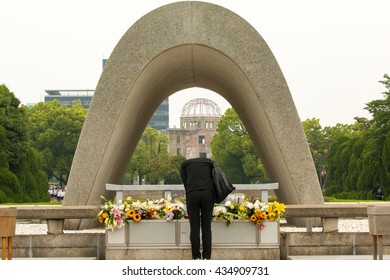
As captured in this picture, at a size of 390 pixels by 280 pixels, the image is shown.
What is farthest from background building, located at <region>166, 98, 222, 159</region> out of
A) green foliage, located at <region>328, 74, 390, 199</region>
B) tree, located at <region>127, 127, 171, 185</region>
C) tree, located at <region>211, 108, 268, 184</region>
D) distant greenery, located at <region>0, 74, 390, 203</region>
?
green foliage, located at <region>328, 74, 390, 199</region>

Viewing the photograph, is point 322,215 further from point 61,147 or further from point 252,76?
point 61,147

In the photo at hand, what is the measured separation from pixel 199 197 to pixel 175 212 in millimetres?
1503

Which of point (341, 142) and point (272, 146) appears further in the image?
point (341, 142)

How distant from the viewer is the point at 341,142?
6181 cm

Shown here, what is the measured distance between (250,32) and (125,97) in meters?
3.21

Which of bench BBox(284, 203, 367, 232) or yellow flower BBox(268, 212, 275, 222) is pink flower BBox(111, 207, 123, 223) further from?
bench BBox(284, 203, 367, 232)

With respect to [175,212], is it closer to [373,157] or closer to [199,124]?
[373,157]

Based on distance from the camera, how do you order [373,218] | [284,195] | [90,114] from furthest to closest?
[284,195] < [90,114] < [373,218]

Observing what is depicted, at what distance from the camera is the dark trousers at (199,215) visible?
10.2 metres

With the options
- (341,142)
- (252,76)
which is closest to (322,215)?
(252,76)

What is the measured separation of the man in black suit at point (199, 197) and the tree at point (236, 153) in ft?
176

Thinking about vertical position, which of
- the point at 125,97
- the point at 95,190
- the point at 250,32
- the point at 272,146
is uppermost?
the point at 250,32

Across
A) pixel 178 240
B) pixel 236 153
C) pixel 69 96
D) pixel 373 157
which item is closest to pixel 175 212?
pixel 178 240

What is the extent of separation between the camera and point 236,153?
2589 inches
